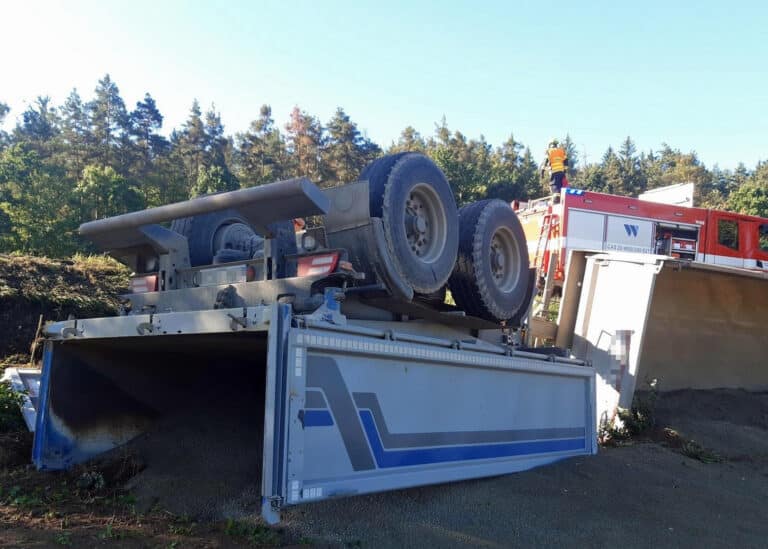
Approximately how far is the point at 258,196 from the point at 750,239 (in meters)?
13.5

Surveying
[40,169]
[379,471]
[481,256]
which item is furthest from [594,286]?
[40,169]

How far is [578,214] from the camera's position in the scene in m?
12.6

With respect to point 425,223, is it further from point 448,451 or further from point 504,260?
point 448,451

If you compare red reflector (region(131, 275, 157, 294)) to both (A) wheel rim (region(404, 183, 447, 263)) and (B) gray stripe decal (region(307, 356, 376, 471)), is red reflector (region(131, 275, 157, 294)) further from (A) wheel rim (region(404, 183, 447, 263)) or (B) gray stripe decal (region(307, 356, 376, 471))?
(B) gray stripe decal (region(307, 356, 376, 471))

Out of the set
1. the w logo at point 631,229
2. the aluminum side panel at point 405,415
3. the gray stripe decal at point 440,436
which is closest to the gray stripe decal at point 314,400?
the aluminum side panel at point 405,415

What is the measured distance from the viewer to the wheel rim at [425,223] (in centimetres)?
446

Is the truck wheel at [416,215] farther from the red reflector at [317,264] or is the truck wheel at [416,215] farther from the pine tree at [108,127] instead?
the pine tree at [108,127]

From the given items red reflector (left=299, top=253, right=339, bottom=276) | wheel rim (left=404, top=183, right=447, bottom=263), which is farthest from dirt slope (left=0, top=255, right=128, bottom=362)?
red reflector (left=299, top=253, right=339, bottom=276)

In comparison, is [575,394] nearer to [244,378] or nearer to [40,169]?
[244,378]

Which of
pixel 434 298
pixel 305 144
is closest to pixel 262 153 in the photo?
pixel 305 144

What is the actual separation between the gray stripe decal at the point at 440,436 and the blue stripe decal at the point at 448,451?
28mm

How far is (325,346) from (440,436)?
1094 mm

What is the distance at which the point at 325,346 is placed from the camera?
3148 millimetres

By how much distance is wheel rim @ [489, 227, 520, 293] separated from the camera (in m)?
5.43
